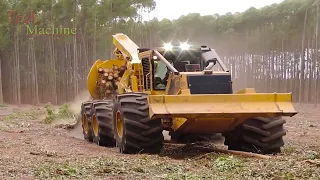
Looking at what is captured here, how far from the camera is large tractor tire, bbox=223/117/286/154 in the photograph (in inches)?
393

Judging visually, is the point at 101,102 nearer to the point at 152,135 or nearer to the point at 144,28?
the point at 152,135

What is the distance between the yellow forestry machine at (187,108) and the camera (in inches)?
356

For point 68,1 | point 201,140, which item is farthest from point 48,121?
point 68,1

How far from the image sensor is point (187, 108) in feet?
29.4

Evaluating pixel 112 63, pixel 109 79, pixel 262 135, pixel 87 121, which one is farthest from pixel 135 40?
pixel 262 135

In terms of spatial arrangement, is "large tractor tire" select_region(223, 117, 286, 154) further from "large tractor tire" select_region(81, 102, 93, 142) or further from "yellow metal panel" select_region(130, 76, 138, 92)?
"large tractor tire" select_region(81, 102, 93, 142)

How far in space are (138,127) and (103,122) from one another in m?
2.90

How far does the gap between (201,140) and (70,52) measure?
88.4 feet

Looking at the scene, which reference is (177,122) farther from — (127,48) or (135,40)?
(135,40)

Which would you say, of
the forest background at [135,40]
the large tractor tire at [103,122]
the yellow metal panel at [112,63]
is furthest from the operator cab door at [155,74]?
the forest background at [135,40]

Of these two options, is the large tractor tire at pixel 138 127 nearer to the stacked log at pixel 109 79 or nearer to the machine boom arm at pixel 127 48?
the machine boom arm at pixel 127 48

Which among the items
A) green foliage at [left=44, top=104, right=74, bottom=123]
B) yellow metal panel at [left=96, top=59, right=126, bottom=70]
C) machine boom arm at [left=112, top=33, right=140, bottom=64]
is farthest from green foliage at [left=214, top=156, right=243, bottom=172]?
green foliage at [left=44, top=104, right=74, bottom=123]

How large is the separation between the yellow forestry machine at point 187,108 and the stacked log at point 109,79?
2220mm

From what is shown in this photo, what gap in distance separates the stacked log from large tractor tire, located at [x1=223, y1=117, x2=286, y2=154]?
5.28 metres
